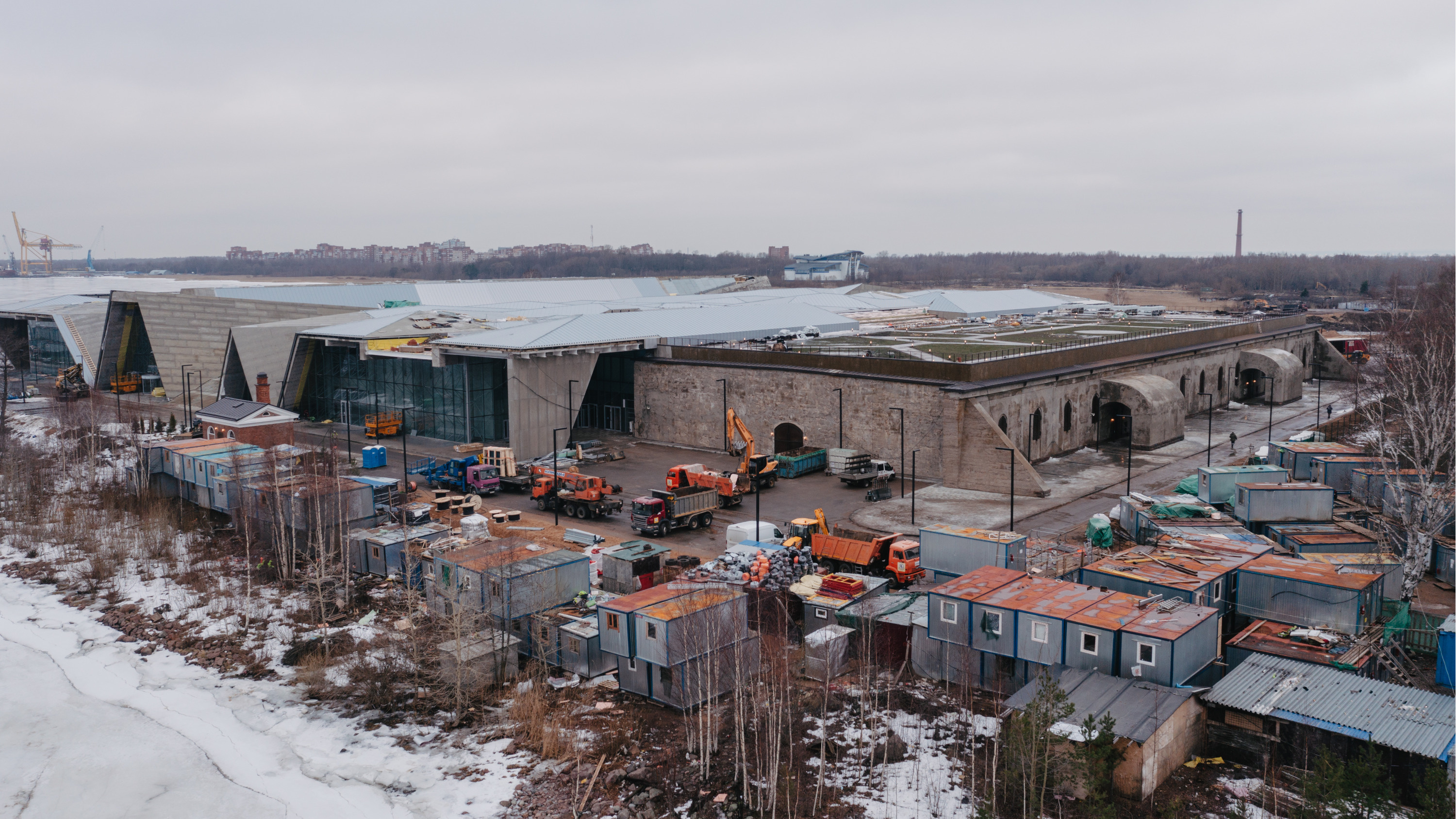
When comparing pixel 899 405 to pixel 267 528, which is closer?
pixel 267 528

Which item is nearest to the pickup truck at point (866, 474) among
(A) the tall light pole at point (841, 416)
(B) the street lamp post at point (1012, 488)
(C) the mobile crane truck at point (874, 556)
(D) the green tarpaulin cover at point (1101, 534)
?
(A) the tall light pole at point (841, 416)

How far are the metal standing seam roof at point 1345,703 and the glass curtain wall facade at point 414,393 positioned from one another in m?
41.1

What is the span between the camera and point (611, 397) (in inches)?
2432

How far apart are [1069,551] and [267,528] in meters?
27.8

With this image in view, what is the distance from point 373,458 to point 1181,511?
35953mm

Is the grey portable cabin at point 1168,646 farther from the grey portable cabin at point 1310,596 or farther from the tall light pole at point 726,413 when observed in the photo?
the tall light pole at point 726,413

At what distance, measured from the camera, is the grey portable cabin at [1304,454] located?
42.1 meters

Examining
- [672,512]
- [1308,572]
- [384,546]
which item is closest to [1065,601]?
[1308,572]

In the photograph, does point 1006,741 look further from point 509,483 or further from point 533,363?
point 533,363

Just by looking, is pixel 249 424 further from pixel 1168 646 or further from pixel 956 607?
pixel 1168 646

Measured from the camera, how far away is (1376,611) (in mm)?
25828

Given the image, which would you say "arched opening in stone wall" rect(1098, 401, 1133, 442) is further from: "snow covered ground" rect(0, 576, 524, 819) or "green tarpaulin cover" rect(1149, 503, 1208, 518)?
"snow covered ground" rect(0, 576, 524, 819)

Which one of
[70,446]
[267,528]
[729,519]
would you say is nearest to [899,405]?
[729,519]

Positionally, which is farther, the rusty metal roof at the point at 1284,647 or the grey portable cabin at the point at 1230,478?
the grey portable cabin at the point at 1230,478
